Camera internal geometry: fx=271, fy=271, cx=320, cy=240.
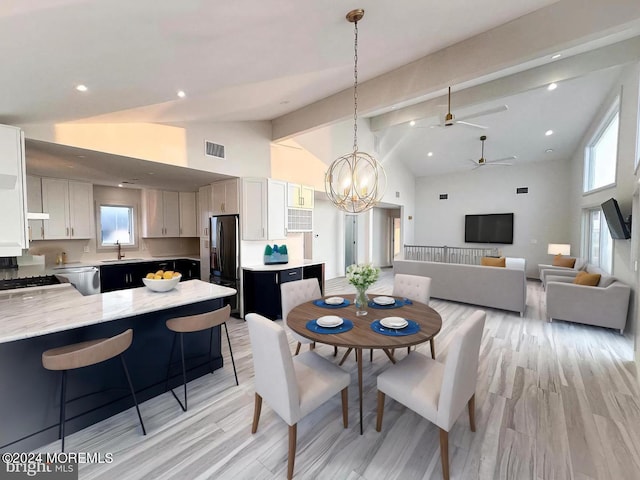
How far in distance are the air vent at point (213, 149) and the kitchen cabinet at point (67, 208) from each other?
261 centimetres

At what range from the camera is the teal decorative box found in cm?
479

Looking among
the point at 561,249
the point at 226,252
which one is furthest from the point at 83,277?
the point at 561,249

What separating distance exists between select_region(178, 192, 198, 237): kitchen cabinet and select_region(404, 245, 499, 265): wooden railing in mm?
6400

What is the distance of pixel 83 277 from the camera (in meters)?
4.38

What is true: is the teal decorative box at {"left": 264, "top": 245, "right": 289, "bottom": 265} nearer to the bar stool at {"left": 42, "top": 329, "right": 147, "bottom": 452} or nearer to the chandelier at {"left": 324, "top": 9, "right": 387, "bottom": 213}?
the chandelier at {"left": 324, "top": 9, "right": 387, "bottom": 213}

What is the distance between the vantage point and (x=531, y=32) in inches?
91.0

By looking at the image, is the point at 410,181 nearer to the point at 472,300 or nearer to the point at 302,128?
the point at 472,300

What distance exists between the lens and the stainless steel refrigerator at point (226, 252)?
14.4ft

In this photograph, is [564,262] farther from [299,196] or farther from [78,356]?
[78,356]

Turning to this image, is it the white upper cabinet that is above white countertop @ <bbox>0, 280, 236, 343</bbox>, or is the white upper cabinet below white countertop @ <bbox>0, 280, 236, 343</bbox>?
above

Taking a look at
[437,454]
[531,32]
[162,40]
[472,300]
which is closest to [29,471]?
[437,454]

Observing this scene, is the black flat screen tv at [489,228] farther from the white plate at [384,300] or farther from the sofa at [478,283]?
the white plate at [384,300]

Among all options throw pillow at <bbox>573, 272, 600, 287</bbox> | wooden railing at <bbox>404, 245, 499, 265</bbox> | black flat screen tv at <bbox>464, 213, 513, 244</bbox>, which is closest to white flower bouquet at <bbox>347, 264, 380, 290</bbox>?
throw pillow at <bbox>573, 272, 600, 287</bbox>

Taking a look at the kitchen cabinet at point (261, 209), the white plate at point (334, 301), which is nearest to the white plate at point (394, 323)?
the white plate at point (334, 301)
